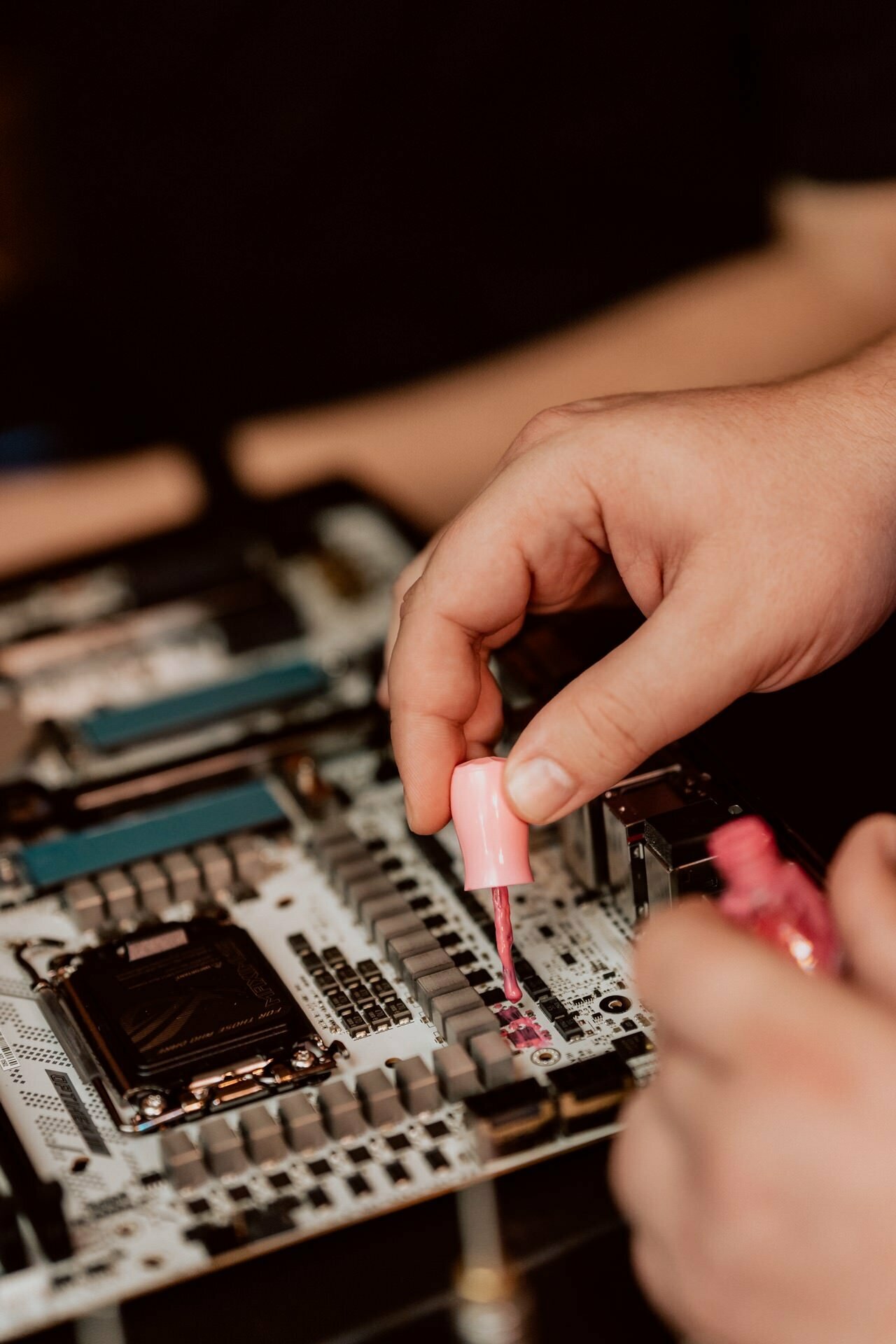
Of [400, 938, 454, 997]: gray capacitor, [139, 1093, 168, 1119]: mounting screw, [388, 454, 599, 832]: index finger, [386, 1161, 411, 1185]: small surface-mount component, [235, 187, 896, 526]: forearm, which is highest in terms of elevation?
[235, 187, 896, 526]: forearm

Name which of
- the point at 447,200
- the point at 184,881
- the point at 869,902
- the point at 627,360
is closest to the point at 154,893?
the point at 184,881

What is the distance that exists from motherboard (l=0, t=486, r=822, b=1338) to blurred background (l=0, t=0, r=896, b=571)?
1.06 meters

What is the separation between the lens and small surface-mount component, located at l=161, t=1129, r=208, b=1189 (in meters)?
1.05

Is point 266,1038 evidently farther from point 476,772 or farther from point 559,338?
point 559,338

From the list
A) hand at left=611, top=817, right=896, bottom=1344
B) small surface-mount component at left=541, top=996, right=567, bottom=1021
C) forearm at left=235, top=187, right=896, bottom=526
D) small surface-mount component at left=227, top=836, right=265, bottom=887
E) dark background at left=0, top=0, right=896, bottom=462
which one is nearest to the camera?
hand at left=611, top=817, right=896, bottom=1344

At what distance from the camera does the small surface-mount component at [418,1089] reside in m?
1.08

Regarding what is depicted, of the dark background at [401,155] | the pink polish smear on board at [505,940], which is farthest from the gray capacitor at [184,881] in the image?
the dark background at [401,155]

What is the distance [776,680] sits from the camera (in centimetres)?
133

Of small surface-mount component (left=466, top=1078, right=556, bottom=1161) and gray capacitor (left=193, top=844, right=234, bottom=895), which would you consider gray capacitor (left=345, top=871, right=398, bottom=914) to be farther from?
small surface-mount component (left=466, top=1078, right=556, bottom=1161)

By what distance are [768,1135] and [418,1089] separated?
1.09 feet

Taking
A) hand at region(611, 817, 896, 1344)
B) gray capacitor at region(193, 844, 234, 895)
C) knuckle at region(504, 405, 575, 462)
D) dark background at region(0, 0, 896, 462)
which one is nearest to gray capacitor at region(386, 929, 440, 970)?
gray capacitor at region(193, 844, 234, 895)

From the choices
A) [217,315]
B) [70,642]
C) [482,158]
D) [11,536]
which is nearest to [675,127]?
[482,158]

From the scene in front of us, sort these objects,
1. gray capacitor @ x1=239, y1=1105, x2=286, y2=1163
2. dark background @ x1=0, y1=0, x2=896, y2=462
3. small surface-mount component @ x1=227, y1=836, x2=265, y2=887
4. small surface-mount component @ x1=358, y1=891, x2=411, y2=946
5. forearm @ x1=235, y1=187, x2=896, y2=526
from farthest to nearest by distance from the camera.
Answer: dark background @ x1=0, y1=0, x2=896, y2=462
forearm @ x1=235, y1=187, x2=896, y2=526
small surface-mount component @ x1=227, y1=836, x2=265, y2=887
small surface-mount component @ x1=358, y1=891, x2=411, y2=946
gray capacitor @ x1=239, y1=1105, x2=286, y2=1163

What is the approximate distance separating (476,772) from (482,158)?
203 centimetres
